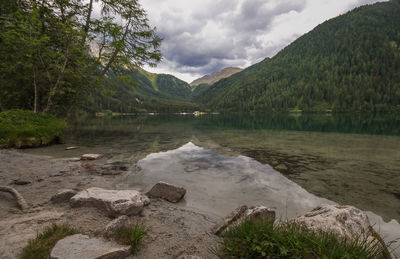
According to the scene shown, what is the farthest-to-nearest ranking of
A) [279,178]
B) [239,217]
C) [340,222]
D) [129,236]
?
[279,178], [239,217], [340,222], [129,236]

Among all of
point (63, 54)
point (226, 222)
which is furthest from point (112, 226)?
point (63, 54)

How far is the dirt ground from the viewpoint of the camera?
165 inches

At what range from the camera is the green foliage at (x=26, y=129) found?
16.0 metres

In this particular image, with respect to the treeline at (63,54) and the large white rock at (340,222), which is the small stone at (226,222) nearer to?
the large white rock at (340,222)

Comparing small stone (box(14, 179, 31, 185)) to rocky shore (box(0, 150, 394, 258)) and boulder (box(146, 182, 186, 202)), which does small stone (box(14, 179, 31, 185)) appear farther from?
boulder (box(146, 182, 186, 202))

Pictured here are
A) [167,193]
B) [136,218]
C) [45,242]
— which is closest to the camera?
[45,242]

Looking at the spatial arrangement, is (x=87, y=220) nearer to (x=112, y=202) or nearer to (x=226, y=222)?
(x=112, y=202)

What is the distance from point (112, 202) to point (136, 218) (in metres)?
0.87

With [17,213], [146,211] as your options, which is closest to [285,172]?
[146,211]

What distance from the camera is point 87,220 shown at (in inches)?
200

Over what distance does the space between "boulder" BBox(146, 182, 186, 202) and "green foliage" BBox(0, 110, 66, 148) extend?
16292 mm

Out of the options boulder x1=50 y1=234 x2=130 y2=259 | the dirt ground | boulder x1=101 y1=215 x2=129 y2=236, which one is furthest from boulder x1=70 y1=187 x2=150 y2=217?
boulder x1=50 y1=234 x2=130 y2=259

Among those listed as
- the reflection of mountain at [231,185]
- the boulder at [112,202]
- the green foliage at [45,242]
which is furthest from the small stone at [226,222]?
the green foliage at [45,242]

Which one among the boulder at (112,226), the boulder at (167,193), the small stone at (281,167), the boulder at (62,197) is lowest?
the small stone at (281,167)
